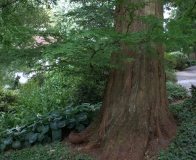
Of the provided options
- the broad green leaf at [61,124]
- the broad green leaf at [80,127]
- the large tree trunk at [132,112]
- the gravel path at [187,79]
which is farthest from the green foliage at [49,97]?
the gravel path at [187,79]

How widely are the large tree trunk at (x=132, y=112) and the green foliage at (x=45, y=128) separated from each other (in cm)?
52

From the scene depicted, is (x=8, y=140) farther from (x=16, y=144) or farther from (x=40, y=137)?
(x=40, y=137)

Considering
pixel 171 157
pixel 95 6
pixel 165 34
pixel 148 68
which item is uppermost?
pixel 95 6

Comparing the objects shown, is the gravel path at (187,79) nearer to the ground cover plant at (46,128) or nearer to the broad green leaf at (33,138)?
the ground cover plant at (46,128)

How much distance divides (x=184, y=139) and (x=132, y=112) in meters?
0.83

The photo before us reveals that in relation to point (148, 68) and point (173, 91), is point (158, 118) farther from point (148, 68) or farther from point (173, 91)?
point (173, 91)

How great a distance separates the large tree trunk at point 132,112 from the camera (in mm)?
3229

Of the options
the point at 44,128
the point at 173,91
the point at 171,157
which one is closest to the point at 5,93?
the point at 44,128

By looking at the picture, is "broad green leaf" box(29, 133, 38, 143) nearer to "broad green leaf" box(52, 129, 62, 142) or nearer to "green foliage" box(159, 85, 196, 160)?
"broad green leaf" box(52, 129, 62, 142)

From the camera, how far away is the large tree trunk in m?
3.23

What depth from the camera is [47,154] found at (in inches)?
141

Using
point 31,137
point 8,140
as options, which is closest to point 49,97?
point 8,140

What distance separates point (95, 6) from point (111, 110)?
7.50 metres

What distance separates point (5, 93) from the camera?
8.77 meters
